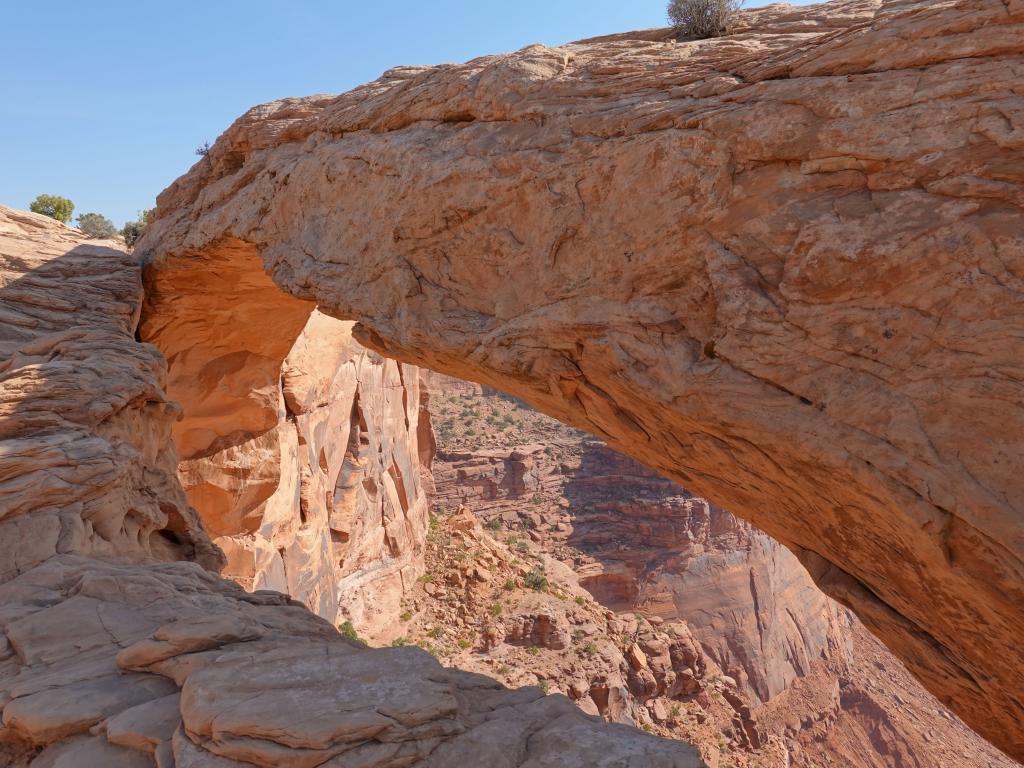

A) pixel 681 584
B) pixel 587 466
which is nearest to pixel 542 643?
pixel 681 584

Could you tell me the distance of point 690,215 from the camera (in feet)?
16.1

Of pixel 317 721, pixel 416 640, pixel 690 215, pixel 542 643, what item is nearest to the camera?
pixel 317 721

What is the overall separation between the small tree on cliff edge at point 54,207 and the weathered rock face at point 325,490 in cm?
875

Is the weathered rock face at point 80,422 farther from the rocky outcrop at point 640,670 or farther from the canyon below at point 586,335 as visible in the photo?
the rocky outcrop at point 640,670

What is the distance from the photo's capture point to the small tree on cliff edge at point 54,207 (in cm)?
1728

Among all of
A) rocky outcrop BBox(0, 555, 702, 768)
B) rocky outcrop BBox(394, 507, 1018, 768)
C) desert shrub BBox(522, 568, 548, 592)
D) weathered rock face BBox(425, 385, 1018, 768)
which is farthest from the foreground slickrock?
weathered rock face BBox(425, 385, 1018, 768)

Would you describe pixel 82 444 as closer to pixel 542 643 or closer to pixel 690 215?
pixel 690 215

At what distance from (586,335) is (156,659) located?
11.7 ft

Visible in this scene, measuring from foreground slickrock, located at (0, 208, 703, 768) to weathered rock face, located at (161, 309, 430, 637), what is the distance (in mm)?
4880

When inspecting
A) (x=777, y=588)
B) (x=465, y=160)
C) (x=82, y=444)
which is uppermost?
(x=465, y=160)

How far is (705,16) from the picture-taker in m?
5.86

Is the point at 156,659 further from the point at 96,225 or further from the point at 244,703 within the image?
the point at 96,225

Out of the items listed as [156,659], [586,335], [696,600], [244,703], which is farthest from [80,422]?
[696,600]

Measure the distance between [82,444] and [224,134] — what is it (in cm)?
551
